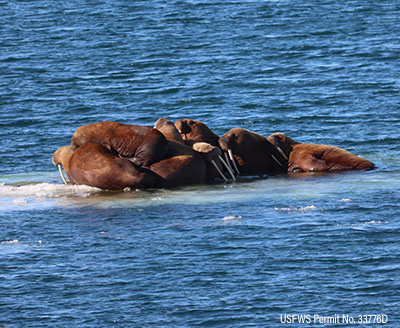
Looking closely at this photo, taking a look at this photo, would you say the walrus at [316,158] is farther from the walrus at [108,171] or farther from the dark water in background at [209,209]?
the walrus at [108,171]

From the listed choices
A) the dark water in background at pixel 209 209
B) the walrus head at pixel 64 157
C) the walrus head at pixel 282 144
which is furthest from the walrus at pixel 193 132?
the walrus head at pixel 64 157

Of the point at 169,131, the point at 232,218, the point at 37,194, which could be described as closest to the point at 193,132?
the point at 169,131

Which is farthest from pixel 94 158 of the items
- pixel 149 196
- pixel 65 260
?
pixel 65 260

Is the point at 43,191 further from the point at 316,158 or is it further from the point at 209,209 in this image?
the point at 316,158

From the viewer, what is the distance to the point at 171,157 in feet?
44.3

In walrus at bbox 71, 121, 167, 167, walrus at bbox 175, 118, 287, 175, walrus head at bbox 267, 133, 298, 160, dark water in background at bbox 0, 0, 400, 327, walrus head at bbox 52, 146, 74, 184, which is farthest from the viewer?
walrus head at bbox 267, 133, 298, 160

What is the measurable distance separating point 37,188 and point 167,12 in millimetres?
28350

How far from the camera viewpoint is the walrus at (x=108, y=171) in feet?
43.0

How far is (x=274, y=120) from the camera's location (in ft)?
70.2

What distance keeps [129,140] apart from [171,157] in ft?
2.16

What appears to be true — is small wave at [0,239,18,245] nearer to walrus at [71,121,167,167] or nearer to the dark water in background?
the dark water in background

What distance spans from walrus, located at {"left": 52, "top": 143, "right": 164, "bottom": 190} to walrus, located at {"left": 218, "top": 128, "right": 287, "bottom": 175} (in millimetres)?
1684

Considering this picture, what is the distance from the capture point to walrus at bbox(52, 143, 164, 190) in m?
13.1

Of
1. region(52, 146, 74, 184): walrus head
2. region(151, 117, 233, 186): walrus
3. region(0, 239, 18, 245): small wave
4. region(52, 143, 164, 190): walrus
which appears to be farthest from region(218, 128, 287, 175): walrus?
region(0, 239, 18, 245): small wave
